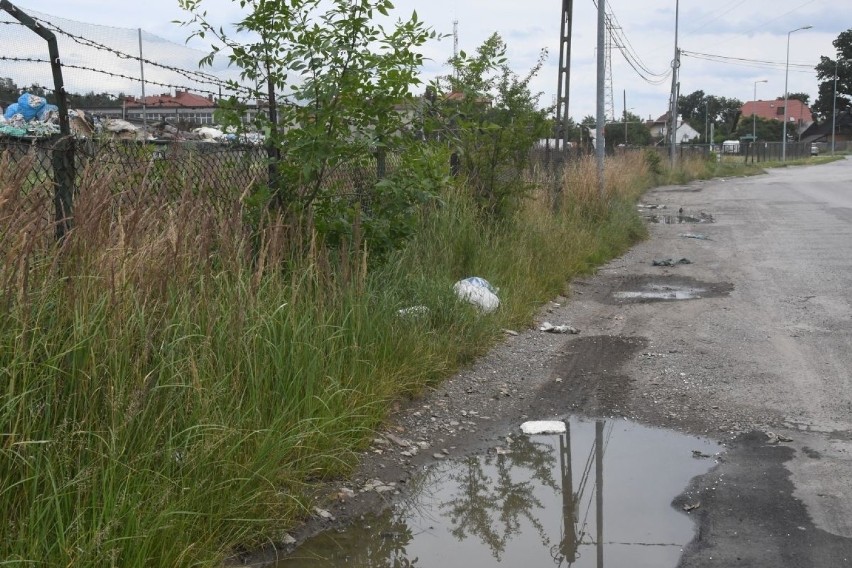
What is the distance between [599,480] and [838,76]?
114 m

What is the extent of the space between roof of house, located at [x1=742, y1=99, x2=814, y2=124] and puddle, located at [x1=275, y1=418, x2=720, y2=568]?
127753 millimetres

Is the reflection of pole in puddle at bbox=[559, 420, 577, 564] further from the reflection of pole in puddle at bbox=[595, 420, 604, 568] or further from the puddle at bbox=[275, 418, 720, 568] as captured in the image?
the reflection of pole in puddle at bbox=[595, 420, 604, 568]

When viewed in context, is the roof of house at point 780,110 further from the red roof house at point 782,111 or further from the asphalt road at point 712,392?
the asphalt road at point 712,392

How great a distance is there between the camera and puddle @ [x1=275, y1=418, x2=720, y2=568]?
13.1ft

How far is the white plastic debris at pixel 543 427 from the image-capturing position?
564 centimetres

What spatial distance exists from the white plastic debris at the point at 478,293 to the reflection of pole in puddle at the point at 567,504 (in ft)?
7.50

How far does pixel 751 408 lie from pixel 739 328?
8.34ft

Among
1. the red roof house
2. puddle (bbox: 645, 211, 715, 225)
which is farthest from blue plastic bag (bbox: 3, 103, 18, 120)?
the red roof house

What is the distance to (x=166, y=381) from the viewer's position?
3.86m

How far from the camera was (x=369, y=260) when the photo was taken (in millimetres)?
6871

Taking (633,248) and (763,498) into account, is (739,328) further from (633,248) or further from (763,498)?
(633,248)

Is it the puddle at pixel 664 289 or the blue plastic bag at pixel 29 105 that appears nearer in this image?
the blue plastic bag at pixel 29 105

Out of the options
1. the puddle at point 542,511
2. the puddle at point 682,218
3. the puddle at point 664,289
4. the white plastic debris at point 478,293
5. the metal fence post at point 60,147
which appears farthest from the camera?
the puddle at point 682,218

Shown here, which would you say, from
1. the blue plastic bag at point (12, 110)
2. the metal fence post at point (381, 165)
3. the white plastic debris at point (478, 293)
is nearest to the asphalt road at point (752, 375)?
the white plastic debris at point (478, 293)
